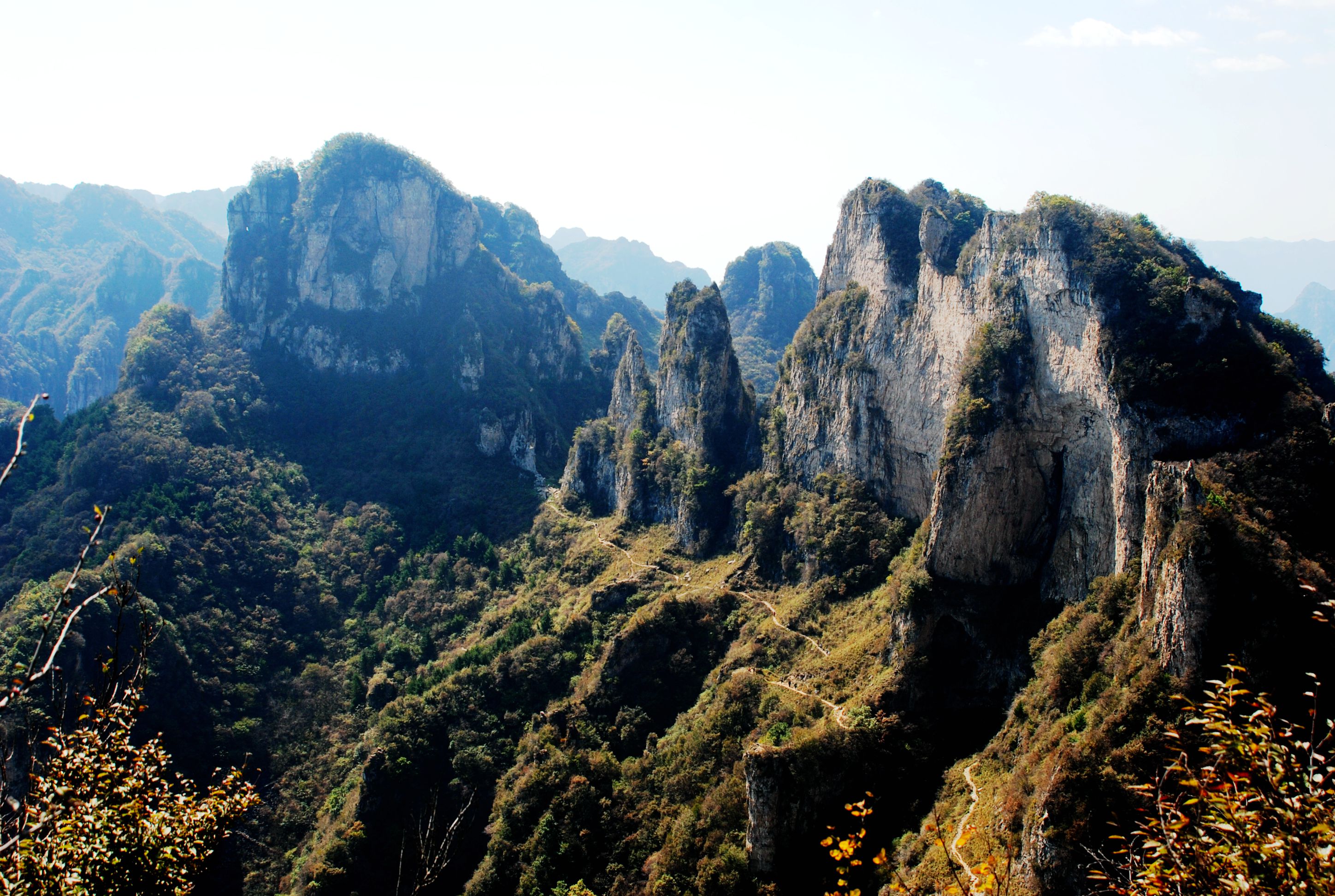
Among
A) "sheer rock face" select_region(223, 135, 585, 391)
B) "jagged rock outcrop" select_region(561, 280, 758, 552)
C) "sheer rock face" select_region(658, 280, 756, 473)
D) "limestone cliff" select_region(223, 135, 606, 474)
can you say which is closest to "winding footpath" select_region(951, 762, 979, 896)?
"jagged rock outcrop" select_region(561, 280, 758, 552)

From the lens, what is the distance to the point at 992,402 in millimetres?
36969

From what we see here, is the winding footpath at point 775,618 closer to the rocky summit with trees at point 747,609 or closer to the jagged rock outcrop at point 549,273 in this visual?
the rocky summit with trees at point 747,609

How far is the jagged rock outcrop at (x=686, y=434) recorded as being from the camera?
61719mm

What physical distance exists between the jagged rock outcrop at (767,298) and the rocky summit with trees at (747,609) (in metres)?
55.5

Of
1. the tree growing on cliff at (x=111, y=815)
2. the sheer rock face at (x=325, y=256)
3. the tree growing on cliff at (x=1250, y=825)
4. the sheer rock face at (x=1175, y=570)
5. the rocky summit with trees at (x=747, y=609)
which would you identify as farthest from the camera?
the sheer rock face at (x=325, y=256)

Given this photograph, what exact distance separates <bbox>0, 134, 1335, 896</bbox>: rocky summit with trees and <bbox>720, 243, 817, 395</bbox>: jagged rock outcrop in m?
55.5

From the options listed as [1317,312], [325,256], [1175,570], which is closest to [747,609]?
[1175,570]

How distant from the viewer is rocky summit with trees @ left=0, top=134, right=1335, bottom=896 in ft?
52.3

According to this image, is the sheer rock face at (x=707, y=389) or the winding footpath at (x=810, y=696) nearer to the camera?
the winding footpath at (x=810, y=696)

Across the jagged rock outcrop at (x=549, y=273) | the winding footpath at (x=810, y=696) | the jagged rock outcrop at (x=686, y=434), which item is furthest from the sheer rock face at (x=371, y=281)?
the winding footpath at (x=810, y=696)

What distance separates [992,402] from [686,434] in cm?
3333

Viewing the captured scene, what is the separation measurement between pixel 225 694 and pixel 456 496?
32642 millimetres

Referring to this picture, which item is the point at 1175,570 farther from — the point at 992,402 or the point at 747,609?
the point at 747,609

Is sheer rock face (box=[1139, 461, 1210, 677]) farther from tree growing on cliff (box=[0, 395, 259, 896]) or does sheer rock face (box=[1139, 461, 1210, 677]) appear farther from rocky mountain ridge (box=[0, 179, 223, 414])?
rocky mountain ridge (box=[0, 179, 223, 414])
